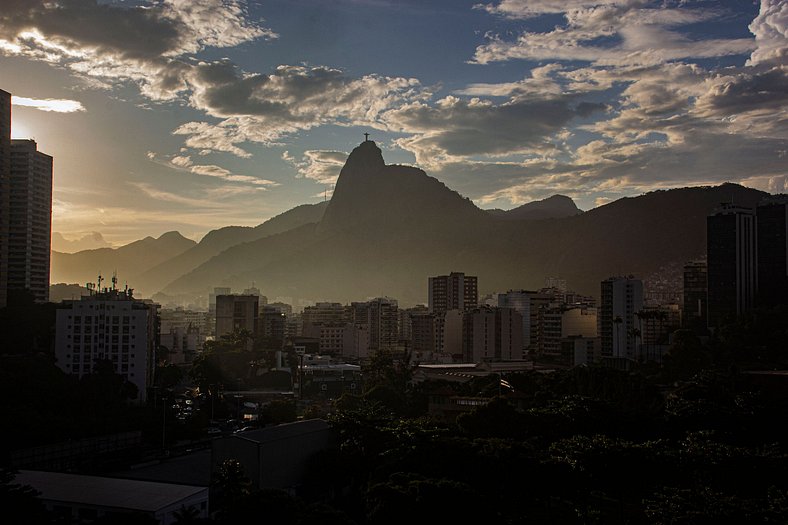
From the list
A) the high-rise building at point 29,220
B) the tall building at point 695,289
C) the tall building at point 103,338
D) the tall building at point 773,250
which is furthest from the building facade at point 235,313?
the tall building at point 773,250

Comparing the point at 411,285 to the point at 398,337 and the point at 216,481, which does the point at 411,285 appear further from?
the point at 216,481

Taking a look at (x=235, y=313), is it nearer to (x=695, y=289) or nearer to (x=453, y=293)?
(x=453, y=293)

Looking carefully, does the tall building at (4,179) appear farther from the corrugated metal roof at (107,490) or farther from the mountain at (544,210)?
the mountain at (544,210)

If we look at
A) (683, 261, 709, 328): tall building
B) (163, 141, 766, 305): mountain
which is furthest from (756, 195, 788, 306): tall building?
(163, 141, 766, 305): mountain

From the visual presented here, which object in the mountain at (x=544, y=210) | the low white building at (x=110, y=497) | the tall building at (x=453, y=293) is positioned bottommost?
the low white building at (x=110, y=497)

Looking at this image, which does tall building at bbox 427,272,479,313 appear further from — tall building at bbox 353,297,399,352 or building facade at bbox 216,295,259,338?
building facade at bbox 216,295,259,338
